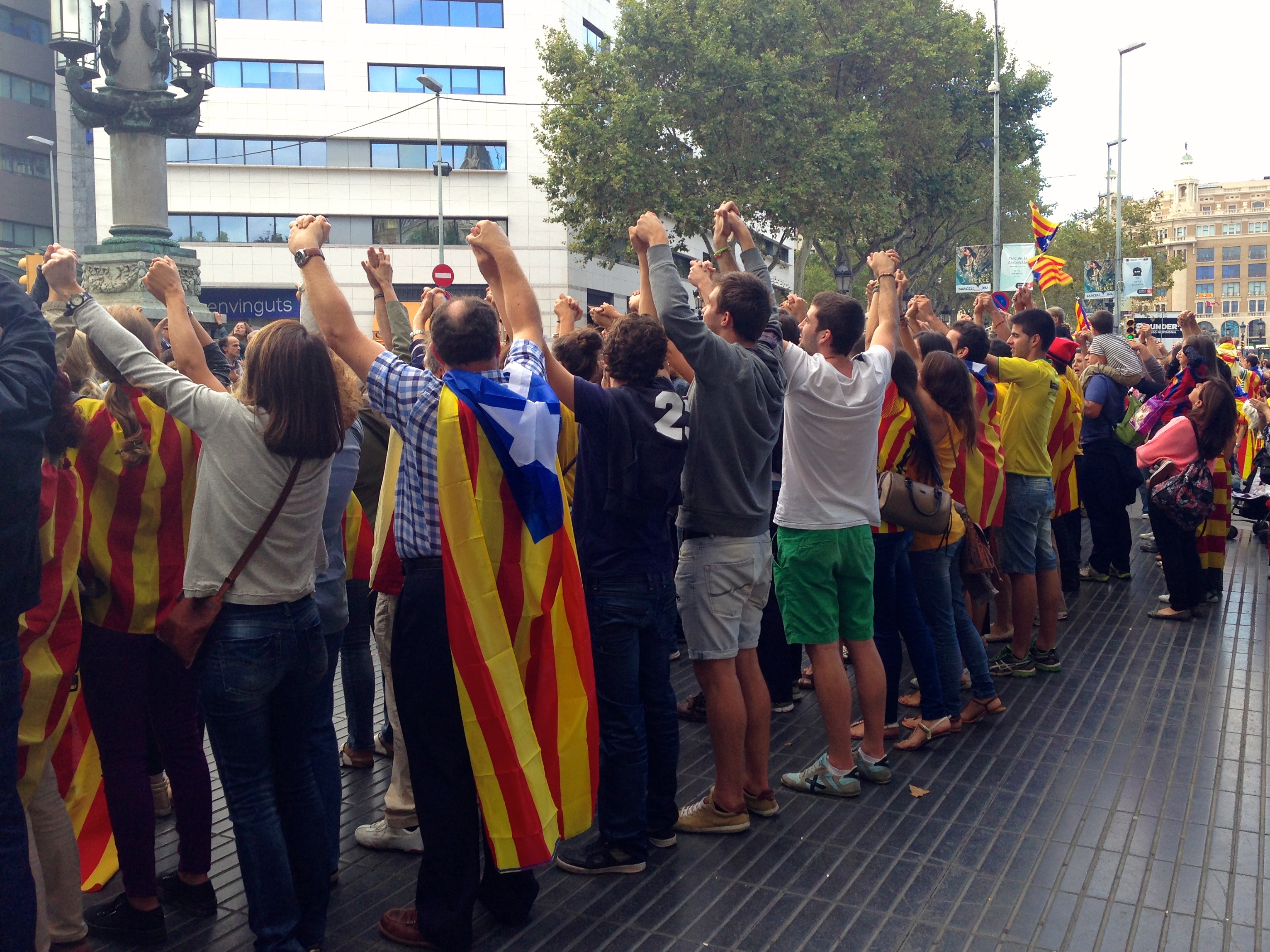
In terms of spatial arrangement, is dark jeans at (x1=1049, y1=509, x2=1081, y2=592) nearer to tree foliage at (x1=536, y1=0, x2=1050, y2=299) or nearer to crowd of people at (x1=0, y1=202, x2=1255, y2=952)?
crowd of people at (x1=0, y1=202, x2=1255, y2=952)

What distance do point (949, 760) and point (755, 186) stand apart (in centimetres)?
2557

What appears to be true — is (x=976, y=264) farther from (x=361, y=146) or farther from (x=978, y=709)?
(x=361, y=146)

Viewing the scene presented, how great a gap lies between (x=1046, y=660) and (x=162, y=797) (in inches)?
198

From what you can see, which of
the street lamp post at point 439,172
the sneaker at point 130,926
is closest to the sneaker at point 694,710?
the sneaker at point 130,926

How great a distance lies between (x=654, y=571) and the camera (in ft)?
13.3

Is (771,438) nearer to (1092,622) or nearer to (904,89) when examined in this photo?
(1092,622)

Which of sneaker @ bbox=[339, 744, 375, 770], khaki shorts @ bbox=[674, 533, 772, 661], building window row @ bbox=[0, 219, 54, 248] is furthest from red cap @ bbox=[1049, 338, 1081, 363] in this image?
building window row @ bbox=[0, 219, 54, 248]

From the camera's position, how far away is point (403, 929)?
356 cm

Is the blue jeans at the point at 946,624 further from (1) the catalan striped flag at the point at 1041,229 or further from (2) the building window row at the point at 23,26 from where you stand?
(2) the building window row at the point at 23,26

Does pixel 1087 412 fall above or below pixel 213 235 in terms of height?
below

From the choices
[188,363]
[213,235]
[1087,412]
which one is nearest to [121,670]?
[188,363]

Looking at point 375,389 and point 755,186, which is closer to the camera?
point 375,389

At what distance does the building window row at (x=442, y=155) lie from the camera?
38.9m

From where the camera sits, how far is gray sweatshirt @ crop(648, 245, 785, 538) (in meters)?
4.06
